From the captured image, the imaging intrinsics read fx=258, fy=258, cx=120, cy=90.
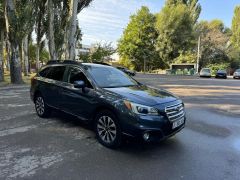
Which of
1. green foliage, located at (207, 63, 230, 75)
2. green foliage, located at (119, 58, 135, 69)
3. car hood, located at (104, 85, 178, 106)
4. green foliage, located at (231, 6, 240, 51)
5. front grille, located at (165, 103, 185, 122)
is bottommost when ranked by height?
front grille, located at (165, 103, 185, 122)

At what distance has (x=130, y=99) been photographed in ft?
15.8

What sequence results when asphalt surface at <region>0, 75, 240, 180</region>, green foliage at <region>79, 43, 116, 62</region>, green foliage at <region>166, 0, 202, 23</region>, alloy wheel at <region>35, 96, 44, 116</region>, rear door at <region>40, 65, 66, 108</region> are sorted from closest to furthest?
1. asphalt surface at <region>0, 75, 240, 180</region>
2. rear door at <region>40, 65, 66, 108</region>
3. alloy wheel at <region>35, 96, 44, 116</region>
4. green foliage at <region>79, 43, 116, 62</region>
5. green foliage at <region>166, 0, 202, 23</region>

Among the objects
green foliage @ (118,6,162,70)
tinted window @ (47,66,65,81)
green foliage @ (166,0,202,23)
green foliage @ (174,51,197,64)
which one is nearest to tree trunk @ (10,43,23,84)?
tinted window @ (47,66,65,81)

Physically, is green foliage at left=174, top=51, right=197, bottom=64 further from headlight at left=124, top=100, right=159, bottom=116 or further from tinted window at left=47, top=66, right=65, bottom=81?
headlight at left=124, top=100, right=159, bottom=116

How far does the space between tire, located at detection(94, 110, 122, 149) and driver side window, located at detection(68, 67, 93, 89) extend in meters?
0.86

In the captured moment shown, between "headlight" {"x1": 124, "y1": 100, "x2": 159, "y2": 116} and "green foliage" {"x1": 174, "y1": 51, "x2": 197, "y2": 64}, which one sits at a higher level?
"green foliage" {"x1": 174, "y1": 51, "x2": 197, "y2": 64}

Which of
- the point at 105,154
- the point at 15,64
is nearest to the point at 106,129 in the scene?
the point at 105,154

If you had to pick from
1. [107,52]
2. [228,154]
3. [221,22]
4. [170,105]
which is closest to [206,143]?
[228,154]

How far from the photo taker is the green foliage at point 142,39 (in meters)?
61.7

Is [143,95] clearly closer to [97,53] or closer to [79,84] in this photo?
[79,84]

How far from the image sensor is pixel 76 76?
6.14m

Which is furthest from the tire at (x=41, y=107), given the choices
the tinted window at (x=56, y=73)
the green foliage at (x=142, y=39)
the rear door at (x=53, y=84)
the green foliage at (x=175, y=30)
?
the green foliage at (x=142, y=39)

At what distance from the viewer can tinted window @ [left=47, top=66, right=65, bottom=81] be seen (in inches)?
262

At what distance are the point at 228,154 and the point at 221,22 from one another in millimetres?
68027
